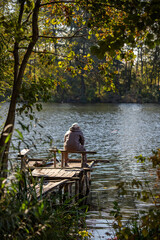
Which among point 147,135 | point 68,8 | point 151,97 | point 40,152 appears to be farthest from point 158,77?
point 68,8

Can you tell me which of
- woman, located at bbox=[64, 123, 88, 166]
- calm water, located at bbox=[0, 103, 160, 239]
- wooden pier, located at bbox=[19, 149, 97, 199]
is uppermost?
woman, located at bbox=[64, 123, 88, 166]

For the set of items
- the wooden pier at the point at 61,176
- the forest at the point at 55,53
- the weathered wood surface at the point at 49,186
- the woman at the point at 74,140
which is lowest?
the wooden pier at the point at 61,176

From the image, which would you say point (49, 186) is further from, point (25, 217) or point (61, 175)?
point (25, 217)

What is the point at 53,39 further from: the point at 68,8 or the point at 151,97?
the point at 151,97

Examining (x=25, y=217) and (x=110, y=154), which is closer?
(x=25, y=217)

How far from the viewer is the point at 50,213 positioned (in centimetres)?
468

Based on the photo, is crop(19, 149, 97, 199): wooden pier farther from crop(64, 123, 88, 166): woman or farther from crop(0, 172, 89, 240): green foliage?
crop(0, 172, 89, 240): green foliage

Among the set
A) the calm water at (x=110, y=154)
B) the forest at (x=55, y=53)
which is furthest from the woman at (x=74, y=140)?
the forest at (x=55, y=53)

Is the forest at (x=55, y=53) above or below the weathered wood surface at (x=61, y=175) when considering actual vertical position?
above

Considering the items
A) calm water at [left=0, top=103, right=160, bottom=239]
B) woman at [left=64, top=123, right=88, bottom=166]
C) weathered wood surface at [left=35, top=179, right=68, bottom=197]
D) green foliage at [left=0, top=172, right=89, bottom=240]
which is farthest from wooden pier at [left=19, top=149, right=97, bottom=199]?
green foliage at [left=0, top=172, right=89, bottom=240]

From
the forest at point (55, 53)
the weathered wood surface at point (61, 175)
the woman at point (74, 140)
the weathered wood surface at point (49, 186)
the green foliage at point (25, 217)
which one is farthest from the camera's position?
the woman at point (74, 140)

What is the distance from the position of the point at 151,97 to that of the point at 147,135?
44.3 meters

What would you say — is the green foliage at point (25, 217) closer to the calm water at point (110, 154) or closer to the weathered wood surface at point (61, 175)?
the calm water at point (110, 154)

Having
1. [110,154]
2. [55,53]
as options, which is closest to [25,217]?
[55,53]
